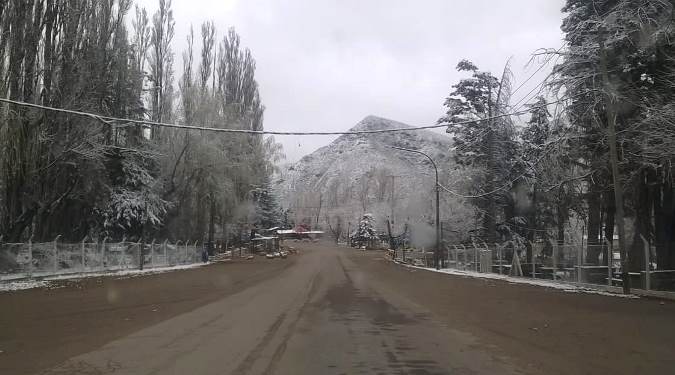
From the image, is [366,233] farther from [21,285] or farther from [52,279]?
[21,285]

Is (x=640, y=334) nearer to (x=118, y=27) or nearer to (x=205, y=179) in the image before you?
(x=118, y=27)

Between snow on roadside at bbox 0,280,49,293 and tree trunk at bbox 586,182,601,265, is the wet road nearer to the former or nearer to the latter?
snow on roadside at bbox 0,280,49,293

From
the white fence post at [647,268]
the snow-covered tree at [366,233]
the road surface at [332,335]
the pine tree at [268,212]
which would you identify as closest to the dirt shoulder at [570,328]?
the road surface at [332,335]

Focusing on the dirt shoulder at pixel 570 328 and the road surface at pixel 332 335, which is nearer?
the road surface at pixel 332 335

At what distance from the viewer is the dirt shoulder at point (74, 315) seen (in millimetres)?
9133

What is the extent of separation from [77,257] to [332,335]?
77.7ft

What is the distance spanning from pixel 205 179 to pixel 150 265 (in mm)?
9054

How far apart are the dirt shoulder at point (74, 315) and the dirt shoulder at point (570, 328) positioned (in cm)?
638

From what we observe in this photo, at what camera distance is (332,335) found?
10.9 metres

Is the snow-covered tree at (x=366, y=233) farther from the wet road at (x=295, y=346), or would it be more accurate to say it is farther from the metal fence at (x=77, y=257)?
the wet road at (x=295, y=346)

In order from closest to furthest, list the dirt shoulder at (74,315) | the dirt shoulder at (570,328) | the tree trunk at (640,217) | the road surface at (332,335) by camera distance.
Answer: the road surface at (332,335)
the dirt shoulder at (570,328)
the dirt shoulder at (74,315)
the tree trunk at (640,217)

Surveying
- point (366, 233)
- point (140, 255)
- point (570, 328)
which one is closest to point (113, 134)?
point (140, 255)

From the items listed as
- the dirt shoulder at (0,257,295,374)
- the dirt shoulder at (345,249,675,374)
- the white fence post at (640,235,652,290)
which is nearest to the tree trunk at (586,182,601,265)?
the white fence post at (640,235,652,290)

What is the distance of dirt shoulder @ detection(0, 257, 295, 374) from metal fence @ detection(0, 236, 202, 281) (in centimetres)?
243
